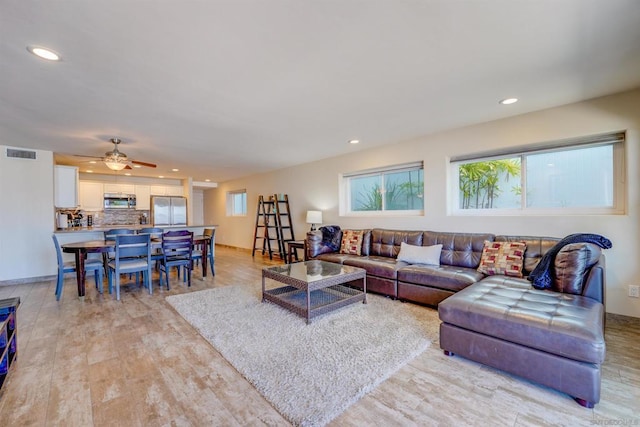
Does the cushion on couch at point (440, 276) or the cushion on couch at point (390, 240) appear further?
the cushion on couch at point (390, 240)

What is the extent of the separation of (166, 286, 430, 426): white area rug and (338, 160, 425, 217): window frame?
180 cm

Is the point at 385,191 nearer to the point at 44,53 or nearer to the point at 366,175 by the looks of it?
the point at 366,175

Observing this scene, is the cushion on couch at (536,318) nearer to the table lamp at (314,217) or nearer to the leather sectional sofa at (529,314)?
the leather sectional sofa at (529,314)

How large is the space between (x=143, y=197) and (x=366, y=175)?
6.33 meters

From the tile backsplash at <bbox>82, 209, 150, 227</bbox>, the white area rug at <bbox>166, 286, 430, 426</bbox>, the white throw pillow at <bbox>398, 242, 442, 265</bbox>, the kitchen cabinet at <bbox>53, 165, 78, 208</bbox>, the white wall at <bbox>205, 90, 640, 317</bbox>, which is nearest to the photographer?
the white area rug at <bbox>166, 286, 430, 426</bbox>

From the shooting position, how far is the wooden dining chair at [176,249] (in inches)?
166

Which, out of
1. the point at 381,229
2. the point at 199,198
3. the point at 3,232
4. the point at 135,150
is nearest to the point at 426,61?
the point at 381,229

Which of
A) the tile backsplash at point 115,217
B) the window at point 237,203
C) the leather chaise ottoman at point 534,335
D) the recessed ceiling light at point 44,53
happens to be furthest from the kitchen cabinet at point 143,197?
the leather chaise ottoman at point 534,335

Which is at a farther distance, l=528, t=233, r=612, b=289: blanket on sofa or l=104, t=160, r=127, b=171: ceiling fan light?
l=104, t=160, r=127, b=171: ceiling fan light

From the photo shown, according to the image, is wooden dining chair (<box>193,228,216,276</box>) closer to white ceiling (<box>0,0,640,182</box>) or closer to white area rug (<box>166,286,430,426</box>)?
white area rug (<box>166,286,430,426</box>)

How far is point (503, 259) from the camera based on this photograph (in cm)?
311

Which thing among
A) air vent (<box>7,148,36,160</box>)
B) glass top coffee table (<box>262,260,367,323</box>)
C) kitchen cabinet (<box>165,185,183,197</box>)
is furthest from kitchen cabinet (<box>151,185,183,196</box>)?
glass top coffee table (<box>262,260,367,323</box>)

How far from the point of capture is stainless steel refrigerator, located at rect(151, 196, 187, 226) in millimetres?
7527

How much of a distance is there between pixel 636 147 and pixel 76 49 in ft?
16.3
